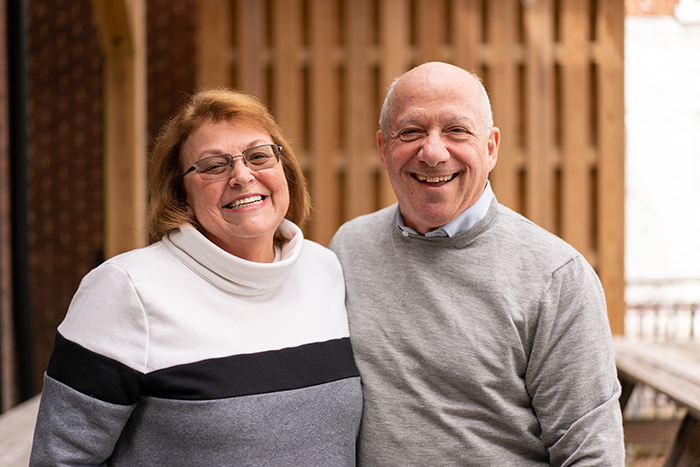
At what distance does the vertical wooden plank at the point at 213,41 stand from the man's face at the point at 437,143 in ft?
8.52

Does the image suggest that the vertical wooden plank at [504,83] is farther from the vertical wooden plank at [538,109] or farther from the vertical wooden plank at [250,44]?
the vertical wooden plank at [250,44]

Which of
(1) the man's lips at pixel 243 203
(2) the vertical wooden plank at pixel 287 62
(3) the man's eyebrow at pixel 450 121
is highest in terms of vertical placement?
(2) the vertical wooden plank at pixel 287 62

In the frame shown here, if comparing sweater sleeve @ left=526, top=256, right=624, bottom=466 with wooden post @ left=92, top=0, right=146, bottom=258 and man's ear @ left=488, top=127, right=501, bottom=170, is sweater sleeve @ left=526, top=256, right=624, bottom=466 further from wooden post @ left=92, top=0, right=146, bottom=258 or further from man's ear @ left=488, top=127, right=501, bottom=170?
wooden post @ left=92, top=0, right=146, bottom=258

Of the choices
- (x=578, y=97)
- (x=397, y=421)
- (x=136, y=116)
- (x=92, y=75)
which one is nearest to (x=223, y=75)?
(x=136, y=116)

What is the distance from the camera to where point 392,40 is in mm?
3920

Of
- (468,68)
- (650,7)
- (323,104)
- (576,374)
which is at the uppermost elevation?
(650,7)

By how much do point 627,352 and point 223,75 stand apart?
9.14ft

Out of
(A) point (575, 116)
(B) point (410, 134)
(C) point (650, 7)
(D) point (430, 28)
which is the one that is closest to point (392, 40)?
(D) point (430, 28)

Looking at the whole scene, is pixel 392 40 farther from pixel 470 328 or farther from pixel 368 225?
pixel 470 328

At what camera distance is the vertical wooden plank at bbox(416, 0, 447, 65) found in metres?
3.96

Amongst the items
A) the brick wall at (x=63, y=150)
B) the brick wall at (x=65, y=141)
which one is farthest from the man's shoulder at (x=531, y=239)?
the brick wall at (x=63, y=150)

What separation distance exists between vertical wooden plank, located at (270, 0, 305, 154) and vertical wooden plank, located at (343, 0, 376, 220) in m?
0.31

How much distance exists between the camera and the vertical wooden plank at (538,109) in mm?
3975

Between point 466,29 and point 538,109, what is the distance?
27.5 inches
